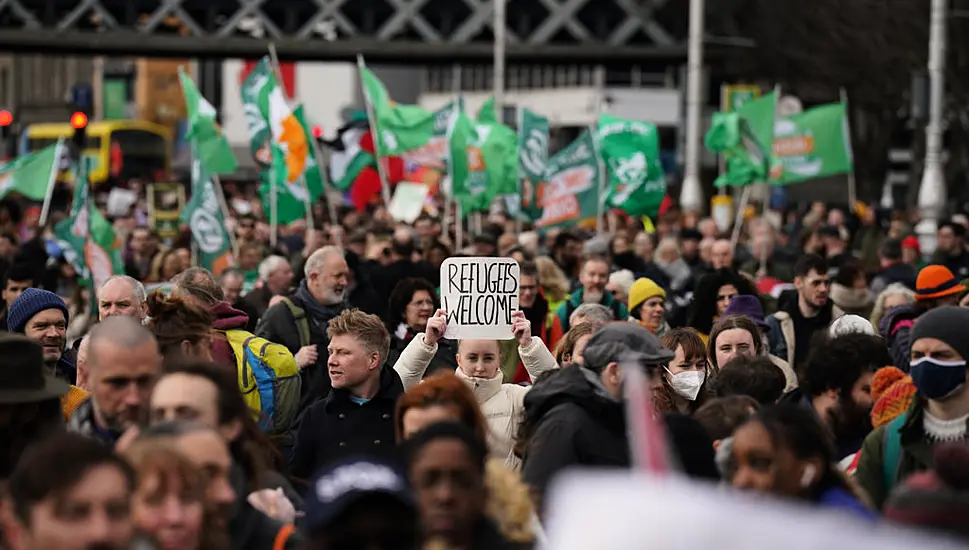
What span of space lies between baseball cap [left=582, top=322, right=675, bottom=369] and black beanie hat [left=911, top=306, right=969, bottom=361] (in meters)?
0.88

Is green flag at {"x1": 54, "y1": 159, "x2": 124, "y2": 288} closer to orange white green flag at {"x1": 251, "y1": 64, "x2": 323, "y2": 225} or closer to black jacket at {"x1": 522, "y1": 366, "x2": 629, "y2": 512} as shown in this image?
orange white green flag at {"x1": 251, "y1": 64, "x2": 323, "y2": 225}

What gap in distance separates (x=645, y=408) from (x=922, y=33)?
3958cm

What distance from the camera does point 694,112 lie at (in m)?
37.8

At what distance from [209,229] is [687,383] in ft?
38.9

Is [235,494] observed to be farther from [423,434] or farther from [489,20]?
[489,20]

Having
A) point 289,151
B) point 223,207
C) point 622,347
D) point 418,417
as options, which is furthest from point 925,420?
point 289,151

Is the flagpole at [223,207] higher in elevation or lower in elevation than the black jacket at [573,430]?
higher

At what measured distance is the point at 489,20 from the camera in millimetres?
50406

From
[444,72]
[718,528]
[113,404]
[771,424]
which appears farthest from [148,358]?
[444,72]

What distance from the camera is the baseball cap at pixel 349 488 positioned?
5273mm

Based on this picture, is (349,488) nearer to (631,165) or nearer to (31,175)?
(631,165)

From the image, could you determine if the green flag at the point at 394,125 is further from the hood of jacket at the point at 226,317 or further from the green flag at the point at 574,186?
the hood of jacket at the point at 226,317

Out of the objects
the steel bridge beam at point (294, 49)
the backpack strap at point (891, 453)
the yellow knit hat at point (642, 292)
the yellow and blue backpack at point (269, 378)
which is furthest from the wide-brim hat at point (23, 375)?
the steel bridge beam at point (294, 49)

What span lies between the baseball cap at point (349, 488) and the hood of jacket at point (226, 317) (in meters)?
4.62
